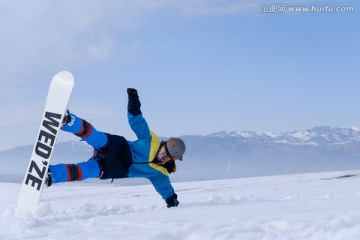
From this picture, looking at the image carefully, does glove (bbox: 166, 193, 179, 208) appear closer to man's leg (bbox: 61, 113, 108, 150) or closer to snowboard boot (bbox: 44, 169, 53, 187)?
man's leg (bbox: 61, 113, 108, 150)

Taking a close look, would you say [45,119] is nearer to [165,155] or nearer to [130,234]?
[165,155]

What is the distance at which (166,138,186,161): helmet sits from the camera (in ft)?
19.8

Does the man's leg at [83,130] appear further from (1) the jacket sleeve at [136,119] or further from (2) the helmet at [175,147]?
(2) the helmet at [175,147]

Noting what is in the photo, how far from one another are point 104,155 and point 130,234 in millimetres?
2864

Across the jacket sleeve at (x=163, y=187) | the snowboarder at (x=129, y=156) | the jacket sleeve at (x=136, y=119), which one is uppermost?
the jacket sleeve at (x=136, y=119)

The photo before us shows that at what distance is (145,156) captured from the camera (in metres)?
6.19

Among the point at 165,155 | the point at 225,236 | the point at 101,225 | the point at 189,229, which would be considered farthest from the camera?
the point at 165,155

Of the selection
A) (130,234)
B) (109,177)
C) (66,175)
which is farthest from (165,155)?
(130,234)

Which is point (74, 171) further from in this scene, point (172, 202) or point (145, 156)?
point (172, 202)

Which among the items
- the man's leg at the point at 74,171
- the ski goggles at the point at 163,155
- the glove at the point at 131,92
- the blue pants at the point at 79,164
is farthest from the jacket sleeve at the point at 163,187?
the glove at the point at 131,92

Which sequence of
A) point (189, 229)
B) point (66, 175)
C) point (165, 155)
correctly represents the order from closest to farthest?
point (189, 229)
point (66, 175)
point (165, 155)

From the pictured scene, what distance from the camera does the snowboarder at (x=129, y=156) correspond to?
18.9 feet

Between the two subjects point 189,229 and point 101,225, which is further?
point 101,225

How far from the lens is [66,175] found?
5723 mm
